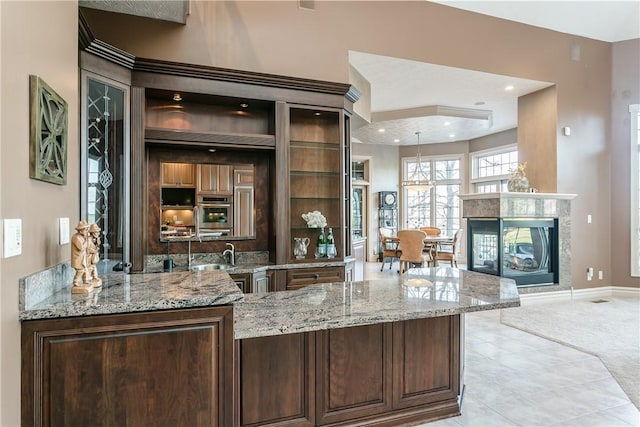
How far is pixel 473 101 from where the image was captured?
253 inches

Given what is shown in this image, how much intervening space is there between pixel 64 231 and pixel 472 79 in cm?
534

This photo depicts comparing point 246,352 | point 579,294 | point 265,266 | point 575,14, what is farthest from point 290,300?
point 575,14

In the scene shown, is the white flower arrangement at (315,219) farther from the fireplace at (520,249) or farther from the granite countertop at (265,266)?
the fireplace at (520,249)

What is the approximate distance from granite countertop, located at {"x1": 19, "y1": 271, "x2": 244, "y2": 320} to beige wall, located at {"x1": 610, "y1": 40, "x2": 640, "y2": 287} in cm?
641

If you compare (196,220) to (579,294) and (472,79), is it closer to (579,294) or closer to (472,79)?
(472,79)

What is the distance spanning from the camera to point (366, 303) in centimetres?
194

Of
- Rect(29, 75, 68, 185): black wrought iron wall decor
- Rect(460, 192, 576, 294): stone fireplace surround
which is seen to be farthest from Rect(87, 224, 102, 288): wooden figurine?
Rect(460, 192, 576, 294): stone fireplace surround

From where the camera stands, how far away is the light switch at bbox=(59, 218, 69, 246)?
1.68 metres

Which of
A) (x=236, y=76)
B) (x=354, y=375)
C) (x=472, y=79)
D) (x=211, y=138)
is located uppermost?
Result: (x=472, y=79)

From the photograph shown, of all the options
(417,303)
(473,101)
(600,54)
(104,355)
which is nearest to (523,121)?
(473,101)

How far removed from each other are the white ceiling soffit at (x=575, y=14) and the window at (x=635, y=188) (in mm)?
1191

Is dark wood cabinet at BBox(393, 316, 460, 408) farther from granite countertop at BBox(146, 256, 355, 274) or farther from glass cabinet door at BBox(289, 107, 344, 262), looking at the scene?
glass cabinet door at BBox(289, 107, 344, 262)

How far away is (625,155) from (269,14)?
225 inches

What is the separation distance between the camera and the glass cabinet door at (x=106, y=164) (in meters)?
2.65
